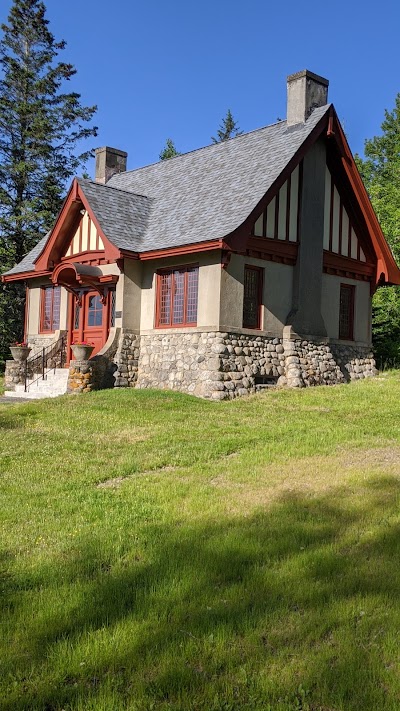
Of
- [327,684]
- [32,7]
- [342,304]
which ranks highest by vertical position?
[32,7]

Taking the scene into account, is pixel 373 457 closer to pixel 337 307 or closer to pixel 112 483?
pixel 112 483

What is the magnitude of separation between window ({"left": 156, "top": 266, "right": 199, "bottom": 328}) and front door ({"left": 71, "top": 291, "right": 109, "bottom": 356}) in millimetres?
2089

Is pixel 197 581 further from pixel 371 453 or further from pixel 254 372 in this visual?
pixel 254 372

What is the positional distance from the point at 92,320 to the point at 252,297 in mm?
5446

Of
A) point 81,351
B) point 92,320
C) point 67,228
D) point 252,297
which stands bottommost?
point 81,351

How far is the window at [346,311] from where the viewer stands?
20.7m

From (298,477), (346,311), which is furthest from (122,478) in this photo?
(346,311)

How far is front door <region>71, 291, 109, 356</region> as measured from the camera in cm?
1977

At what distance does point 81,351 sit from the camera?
1717 centimetres

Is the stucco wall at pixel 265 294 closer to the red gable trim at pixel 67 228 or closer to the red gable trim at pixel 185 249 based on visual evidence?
the red gable trim at pixel 185 249

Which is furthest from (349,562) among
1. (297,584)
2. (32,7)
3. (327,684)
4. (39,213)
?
(32,7)

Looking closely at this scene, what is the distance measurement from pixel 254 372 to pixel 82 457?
332 inches

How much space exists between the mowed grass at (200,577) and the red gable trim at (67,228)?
370 inches

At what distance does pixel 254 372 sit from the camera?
679 inches
